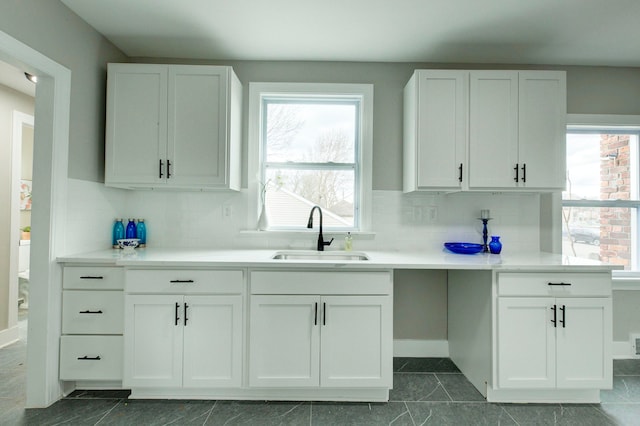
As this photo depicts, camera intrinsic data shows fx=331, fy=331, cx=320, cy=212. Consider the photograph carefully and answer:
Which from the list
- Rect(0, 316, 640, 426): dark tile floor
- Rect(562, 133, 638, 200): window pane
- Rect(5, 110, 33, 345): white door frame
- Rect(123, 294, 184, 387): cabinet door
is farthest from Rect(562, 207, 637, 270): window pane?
Rect(5, 110, 33, 345): white door frame

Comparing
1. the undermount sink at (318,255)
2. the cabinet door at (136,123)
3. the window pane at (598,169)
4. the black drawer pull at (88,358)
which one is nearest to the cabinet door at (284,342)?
the undermount sink at (318,255)

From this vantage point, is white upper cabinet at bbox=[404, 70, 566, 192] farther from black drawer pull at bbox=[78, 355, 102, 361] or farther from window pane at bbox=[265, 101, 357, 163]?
black drawer pull at bbox=[78, 355, 102, 361]

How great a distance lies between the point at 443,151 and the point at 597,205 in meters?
1.65

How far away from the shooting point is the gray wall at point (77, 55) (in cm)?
188

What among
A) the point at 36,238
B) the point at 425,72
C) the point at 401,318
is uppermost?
the point at 425,72

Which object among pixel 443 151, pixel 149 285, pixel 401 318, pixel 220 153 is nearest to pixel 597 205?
pixel 443 151

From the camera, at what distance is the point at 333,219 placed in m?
2.95

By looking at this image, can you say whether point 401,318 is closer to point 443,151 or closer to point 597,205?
point 443,151

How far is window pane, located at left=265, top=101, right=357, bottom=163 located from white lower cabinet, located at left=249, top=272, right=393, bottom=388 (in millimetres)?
1258

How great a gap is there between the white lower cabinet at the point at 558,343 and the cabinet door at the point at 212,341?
170cm

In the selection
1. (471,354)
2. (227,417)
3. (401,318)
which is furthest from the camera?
(401,318)

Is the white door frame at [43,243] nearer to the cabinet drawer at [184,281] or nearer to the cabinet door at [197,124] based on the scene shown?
the cabinet drawer at [184,281]

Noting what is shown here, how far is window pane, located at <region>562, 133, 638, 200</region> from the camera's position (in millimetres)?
2963

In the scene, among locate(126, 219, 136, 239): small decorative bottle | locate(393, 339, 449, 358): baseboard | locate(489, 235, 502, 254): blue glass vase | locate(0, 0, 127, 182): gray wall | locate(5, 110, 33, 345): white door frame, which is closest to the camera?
locate(0, 0, 127, 182): gray wall
